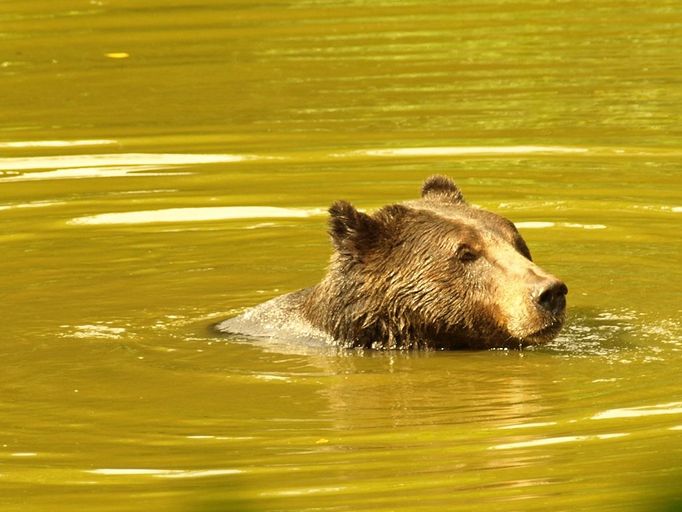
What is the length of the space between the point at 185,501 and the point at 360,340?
7325mm

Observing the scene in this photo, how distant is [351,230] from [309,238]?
145 inches

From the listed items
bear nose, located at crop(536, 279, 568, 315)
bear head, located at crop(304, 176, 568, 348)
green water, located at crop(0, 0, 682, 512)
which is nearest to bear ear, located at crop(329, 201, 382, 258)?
bear head, located at crop(304, 176, 568, 348)

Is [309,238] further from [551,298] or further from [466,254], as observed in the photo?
[551,298]

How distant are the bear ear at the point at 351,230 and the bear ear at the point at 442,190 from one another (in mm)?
833

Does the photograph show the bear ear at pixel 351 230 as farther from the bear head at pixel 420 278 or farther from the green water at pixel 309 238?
the green water at pixel 309 238

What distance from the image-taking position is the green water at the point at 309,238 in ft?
25.4

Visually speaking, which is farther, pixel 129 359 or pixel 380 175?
pixel 380 175

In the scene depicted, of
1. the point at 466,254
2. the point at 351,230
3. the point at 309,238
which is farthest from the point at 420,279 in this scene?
the point at 309,238

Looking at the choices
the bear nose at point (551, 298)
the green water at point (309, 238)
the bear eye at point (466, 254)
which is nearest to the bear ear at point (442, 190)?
the bear eye at point (466, 254)

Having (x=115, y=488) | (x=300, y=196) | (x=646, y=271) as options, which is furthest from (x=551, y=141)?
(x=115, y=488)

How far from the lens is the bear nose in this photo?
9719mm

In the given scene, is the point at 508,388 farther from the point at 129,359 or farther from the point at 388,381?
the point at 129,359

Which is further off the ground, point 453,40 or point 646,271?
point 453,40

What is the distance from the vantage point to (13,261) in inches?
527
